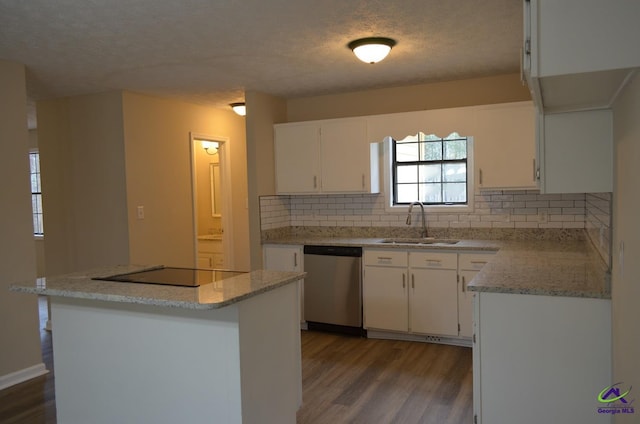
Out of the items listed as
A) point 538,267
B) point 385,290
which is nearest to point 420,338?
point 385,290

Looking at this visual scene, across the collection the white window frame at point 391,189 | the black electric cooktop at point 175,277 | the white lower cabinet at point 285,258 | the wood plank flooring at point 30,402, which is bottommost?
the wood plank flooring at point 30,402

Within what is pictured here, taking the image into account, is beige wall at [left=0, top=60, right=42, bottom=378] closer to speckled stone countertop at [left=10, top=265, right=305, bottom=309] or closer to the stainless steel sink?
speckled stone countertop at [left=10, top=265, right=305, bottom=309]

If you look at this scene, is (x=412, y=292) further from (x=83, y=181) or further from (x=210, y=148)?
(x=210, y=148)

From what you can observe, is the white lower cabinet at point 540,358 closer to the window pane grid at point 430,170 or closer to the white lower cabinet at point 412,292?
the white lower cabinet at point 412,292

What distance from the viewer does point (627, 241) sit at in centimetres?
172

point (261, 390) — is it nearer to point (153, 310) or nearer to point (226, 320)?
point (226, 320)

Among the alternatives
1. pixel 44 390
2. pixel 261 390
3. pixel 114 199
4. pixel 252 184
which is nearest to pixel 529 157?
pixel 252 184

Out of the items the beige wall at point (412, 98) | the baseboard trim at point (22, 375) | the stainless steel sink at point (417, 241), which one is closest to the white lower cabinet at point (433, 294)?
the stainless steel sink at point (417, 241)

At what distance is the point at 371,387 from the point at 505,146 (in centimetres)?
228

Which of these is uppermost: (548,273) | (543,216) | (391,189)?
(391,189)

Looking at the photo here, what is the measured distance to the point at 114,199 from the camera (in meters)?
4.78

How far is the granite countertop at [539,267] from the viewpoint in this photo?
2.32 metres

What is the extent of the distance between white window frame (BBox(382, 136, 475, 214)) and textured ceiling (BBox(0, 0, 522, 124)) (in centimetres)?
66

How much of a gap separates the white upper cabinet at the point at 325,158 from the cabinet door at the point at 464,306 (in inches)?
49.1
